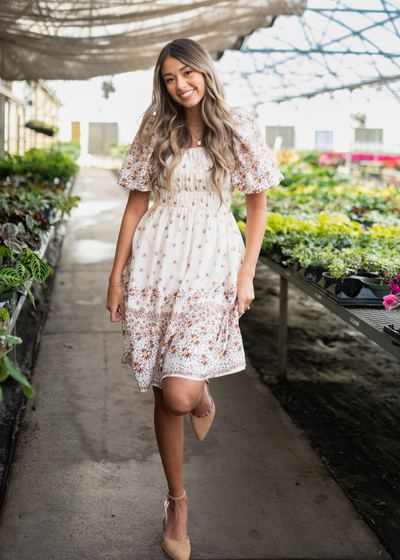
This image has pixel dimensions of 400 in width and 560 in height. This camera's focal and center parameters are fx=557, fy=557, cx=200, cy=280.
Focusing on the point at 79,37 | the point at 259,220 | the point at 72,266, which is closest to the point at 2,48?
the point at 79,37

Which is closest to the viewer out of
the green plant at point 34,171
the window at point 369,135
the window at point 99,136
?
the green plant at point 34,171

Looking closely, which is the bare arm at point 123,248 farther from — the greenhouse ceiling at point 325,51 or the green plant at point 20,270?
the greenhouse ceiling at point 325,51

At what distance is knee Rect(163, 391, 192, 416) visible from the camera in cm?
163

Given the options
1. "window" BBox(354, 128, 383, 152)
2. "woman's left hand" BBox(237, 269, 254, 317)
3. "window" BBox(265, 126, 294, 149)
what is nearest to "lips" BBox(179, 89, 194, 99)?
"woman's left hand" BBox(237, 269, 254, 317)

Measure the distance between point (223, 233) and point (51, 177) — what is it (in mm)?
5098

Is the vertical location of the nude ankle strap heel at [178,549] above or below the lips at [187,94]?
below

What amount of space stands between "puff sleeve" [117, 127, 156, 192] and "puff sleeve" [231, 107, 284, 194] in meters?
0.28

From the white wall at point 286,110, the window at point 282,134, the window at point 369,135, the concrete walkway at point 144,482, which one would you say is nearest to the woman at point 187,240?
the concrete walkway at point 144,482

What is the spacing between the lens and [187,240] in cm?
175

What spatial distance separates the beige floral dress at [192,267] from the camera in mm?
1707

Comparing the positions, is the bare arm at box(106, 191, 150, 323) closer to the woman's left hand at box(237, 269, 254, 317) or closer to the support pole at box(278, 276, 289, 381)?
the woman's left hand at box(237, 269, 254, 317)

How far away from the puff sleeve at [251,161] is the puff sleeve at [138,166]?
0.28m

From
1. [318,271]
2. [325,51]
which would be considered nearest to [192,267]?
[318,271]

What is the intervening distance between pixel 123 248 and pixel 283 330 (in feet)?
5.21
